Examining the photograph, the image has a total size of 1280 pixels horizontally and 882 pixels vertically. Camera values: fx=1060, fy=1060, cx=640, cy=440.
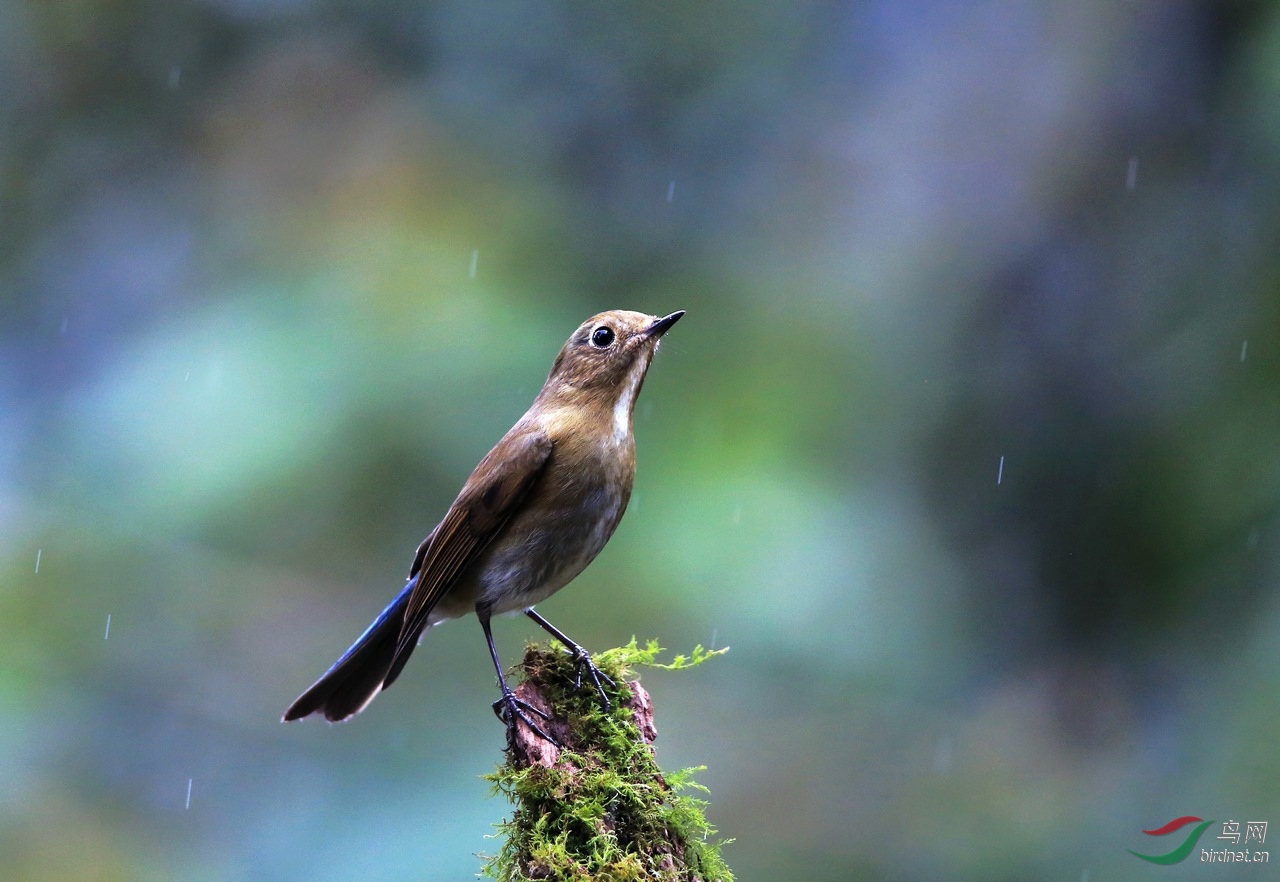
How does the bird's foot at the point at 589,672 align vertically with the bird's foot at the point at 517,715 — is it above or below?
above

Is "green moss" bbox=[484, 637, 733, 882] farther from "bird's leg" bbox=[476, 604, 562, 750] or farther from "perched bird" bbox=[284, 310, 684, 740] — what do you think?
"perched bird" bbox=[284, 310, 684, 740]

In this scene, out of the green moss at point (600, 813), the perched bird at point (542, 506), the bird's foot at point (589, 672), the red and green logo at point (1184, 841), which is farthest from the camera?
the red and green logo at point (1184, 841)

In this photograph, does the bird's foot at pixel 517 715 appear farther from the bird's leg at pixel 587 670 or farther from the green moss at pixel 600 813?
the bird's leg at pixel 587 670

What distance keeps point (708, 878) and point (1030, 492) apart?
10.4 ft

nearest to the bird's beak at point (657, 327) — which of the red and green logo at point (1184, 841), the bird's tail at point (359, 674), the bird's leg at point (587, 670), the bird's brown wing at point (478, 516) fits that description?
the bird's brown wing at point (478, 516)

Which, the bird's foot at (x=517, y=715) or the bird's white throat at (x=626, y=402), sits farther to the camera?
the bird's white throat at (x=626, y=402)

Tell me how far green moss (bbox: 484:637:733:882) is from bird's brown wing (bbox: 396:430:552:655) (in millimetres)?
524

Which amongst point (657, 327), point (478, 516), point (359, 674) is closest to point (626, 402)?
point (657, 327)

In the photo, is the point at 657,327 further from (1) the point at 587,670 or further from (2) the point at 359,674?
(2) the point at 359,674

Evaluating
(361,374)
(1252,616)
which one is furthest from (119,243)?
(1252,616)

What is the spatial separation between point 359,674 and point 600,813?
1179 mm

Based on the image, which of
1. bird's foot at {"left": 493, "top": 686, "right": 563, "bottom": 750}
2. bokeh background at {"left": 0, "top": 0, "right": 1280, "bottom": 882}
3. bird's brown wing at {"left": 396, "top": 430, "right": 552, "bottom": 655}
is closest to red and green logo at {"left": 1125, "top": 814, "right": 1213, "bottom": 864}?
bokeh background at {"left": 0, "top": 0, "right": 1280, "bottom": 882}

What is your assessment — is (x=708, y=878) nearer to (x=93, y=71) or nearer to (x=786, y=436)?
(x=786, y=436)

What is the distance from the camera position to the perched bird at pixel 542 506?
3037 millimetres
